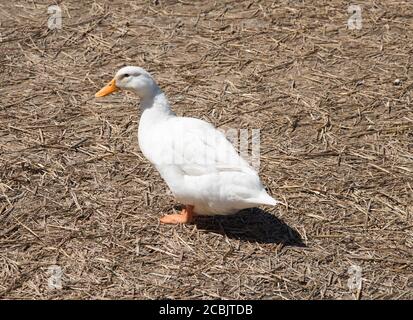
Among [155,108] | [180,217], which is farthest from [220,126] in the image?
[180,217]

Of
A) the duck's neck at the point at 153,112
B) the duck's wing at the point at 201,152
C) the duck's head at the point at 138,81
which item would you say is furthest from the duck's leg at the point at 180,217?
the duck's head at the point at 138,81

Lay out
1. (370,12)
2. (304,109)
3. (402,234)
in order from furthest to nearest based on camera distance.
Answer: (370,12)
(304,109)
(402,234)

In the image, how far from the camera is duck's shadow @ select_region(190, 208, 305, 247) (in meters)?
4.50

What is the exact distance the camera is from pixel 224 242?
176 inches

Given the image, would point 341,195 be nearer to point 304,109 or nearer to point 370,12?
point 304,109

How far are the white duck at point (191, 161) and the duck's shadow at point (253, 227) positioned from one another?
11 centimetres

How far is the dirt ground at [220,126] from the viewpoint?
4.22m

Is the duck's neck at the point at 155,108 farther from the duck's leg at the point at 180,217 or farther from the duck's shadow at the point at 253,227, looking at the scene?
the duck's shadow at the point at 253,227

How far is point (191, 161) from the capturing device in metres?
4.36

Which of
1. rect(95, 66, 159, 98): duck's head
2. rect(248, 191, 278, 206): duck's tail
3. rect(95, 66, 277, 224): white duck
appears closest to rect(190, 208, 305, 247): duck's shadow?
rect(95, 66, 277, 224): white duck

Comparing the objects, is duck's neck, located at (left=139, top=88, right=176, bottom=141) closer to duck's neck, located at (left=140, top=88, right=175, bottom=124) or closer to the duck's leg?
duck's neck, located at (left=140, top=88, right=175, bottom=124)

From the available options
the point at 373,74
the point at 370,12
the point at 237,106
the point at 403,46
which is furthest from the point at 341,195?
the point at 370,12

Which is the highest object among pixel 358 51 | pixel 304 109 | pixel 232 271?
pixel 358 51

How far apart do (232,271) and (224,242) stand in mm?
281
